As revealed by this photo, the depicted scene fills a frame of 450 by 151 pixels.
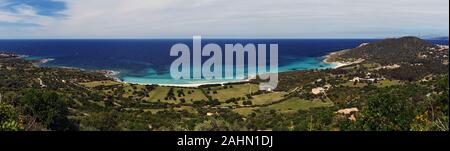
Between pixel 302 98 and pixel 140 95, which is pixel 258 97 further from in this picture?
pixel 140 95

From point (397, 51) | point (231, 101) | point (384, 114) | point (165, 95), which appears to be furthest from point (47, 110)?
point (397, 51)

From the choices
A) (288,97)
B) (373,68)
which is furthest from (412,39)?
(288,97)

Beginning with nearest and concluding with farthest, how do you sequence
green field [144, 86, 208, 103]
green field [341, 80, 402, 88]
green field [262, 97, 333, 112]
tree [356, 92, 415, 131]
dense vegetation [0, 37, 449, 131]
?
1. tree [356, 92, 415, 131]
2. dense vegetation [0, 37, 449, 131]
3. green field [262, 97, 333, 112]
4. green field [144, 86, 208, 103]
5. green field [341, 80, 402, 88]

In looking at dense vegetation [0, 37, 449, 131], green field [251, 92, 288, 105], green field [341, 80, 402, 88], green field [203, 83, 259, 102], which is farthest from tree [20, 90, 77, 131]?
green field [341, 80, 402, 88]

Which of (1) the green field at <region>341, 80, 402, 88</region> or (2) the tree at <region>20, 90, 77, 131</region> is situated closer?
(2) the tree at <region>20, 90, 77, 131</region>

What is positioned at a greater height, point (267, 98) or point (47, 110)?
point (47, 110)

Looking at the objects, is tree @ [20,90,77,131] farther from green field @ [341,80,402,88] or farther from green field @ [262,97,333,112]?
green field @ [341,80,402,88]

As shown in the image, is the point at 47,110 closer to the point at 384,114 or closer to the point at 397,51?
the point at 384,114
